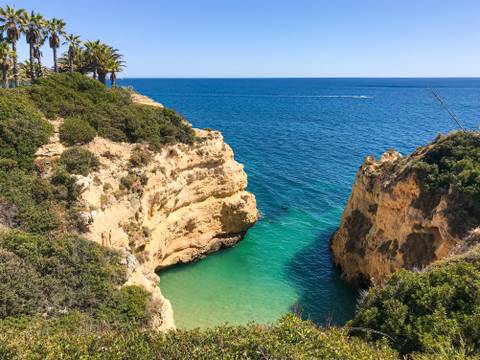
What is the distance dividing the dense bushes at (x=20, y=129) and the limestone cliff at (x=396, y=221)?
23.1 m

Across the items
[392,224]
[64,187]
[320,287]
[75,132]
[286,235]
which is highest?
[75,132]

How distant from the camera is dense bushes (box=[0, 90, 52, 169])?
21.6 meters

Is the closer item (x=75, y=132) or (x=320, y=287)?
(x=75, y=132)

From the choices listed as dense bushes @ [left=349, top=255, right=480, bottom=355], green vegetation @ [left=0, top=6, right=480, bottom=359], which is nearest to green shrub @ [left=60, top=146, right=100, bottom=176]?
green vegetation @ [left=0, top=6, right=480, bottom=359]

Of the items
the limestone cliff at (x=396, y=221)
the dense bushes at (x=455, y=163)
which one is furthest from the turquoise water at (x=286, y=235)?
the dense bushes at (x=455, y=163)

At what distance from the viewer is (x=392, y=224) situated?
2552 centimetres

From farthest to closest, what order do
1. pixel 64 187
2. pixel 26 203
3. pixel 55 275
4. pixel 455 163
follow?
pixel 455 163 < pixel 64 187 < pixel 26 203 < pixel 55 275

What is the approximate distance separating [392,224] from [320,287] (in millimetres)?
6966

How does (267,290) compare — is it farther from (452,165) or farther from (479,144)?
(479,144)

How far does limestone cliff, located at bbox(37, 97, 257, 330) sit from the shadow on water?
6172 millimetres

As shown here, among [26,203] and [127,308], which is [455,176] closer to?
[127,308]

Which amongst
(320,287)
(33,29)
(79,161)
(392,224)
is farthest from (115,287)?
(33,29)

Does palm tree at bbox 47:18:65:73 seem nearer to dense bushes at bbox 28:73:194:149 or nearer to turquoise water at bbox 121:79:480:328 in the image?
dense bushes at bbox 28:73:194:149

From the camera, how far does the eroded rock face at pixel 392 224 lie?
2194cm
